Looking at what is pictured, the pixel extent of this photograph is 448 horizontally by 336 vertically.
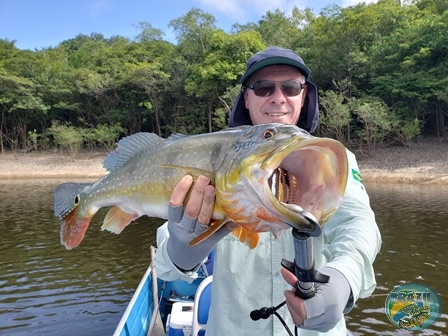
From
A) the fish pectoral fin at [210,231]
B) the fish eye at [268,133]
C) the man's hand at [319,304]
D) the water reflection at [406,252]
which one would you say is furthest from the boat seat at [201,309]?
the water reflection at [406,252]

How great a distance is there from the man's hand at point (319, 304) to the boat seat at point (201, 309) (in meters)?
2.95

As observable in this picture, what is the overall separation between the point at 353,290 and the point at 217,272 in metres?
0.83

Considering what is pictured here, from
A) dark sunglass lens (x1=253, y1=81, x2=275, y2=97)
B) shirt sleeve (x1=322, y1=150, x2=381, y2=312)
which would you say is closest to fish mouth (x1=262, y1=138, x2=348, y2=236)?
shirt sleeve (x1=322, y1=150, x2=381, y2=312)

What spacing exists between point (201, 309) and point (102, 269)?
771 centimetres

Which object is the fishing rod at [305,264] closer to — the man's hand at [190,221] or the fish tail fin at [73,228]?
the man's hand at [190,221]

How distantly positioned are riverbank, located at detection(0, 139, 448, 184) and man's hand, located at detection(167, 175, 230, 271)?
26336 mm

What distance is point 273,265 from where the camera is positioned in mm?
2258

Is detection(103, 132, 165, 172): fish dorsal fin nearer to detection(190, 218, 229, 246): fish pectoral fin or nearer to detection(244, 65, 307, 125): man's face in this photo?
detection(244, 65, 307, 125): man's face

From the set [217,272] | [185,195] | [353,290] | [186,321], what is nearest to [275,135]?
[185,195]

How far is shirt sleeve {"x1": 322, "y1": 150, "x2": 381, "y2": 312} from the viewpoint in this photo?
186 cm

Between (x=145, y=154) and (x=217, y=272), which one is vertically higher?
(x=145, y=154)

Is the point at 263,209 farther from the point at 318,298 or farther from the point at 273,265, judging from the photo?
the point at 273,265

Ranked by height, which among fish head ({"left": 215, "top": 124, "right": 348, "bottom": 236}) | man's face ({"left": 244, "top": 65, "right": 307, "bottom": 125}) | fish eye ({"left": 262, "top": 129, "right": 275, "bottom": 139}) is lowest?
fish head ({"left": 215, "top": 124, "right": 348, "bottom": 236})

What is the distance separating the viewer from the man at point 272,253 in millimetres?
1735
